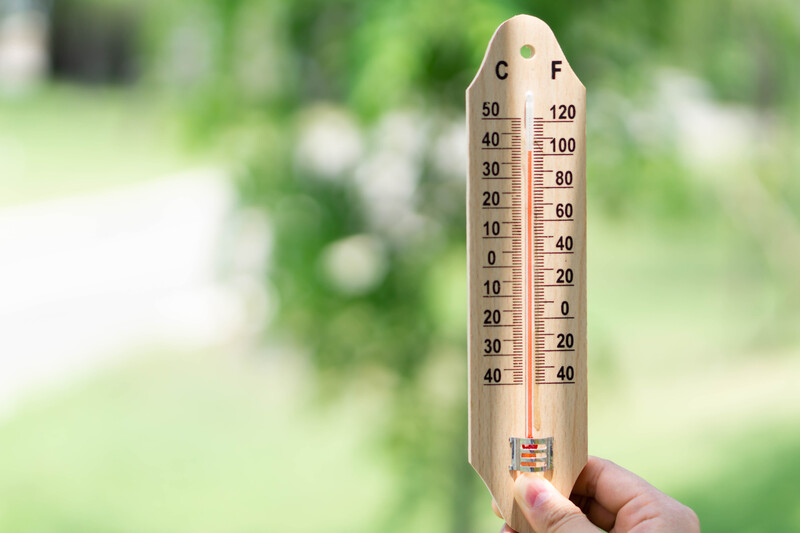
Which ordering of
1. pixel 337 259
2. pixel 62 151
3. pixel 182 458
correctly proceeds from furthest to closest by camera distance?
pixel 62 151 → pixel 182 458 → pixel 337 259

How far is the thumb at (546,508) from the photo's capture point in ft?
1.80

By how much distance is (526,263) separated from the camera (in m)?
0.60

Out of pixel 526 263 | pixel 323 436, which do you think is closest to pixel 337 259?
pixel 526 263

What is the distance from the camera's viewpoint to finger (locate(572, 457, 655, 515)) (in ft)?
2.02

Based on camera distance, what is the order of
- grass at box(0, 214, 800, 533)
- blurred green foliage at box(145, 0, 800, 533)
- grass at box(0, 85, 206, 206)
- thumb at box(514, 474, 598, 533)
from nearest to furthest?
1. thumb at box(514, 474, 598, 533)
2. blurred green foliage at box(145, 0, 800, 533)
3. grass at box(0, 214, 800, 533)
4. grass at box(0, 85, 206, 206)

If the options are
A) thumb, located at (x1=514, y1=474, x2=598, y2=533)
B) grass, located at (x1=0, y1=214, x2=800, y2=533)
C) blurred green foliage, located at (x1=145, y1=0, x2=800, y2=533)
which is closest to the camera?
thumb, located at (x1=514, y1=474, x2=598, y2=533)

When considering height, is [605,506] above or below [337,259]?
below

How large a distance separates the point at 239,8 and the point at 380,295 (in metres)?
0.60

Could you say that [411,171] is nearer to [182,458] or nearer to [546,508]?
[546,508]

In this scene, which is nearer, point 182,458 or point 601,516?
point 601,516

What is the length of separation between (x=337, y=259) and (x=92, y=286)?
1.83 metres

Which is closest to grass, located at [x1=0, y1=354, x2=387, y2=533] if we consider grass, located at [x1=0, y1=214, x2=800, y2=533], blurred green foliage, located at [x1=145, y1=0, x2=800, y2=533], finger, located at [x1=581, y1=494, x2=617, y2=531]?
grass, located at [x1=0, y1=214, x2=800, y2=533]

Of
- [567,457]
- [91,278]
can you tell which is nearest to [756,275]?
[567,457]

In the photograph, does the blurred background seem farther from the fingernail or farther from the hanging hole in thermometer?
the fingernail
